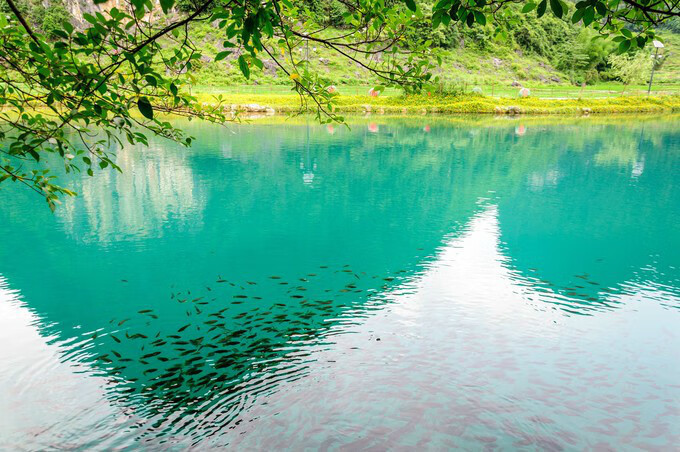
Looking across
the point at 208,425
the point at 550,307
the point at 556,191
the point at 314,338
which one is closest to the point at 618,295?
the point at 550,307

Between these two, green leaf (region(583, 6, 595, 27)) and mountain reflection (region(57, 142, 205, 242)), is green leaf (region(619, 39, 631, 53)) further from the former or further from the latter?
mountain reflection (region(57, 142, 205, 242))

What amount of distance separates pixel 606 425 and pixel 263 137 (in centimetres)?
3953

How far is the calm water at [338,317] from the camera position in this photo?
8242mm

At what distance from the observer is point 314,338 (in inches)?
436

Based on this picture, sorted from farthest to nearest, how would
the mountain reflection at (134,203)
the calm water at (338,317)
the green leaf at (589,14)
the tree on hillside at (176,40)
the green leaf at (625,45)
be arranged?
the mountain reflection at (134,203), the calm water at (338,317), the green leaf at (625,45), the tree on hillside at (176,40), the green leaf at (589,14)

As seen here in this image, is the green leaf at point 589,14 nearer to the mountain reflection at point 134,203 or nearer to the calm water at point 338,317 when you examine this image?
the calm water at point 338,317

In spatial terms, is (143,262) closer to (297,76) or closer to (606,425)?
(297,76)

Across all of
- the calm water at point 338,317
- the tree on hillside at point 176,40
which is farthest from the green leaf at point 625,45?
the calm water at point 338,317

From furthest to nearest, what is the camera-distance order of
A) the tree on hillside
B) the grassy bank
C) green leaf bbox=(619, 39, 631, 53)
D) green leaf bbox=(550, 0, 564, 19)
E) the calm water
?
the grassy bank, the calm water, green leaf bbox=(619, 39, 631, 53), the tree on hillside, green leaf bbox=(550, 0, 564, 19)

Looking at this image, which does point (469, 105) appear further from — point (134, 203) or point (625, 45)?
point (625, 45)

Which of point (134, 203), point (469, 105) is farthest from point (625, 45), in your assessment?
point (469, 105)

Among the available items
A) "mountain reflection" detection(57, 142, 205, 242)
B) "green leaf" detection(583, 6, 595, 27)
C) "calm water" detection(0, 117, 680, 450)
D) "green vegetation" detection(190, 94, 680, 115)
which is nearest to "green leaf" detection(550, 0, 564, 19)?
"green leaf" detection(583, 6, 595, 27)

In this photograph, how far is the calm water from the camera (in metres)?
8.24

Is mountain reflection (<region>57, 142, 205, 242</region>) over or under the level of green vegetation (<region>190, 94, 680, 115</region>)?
under
